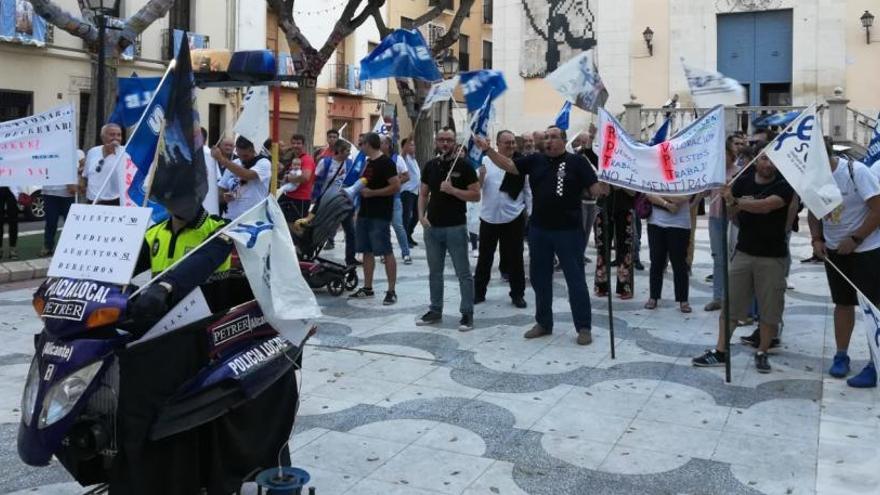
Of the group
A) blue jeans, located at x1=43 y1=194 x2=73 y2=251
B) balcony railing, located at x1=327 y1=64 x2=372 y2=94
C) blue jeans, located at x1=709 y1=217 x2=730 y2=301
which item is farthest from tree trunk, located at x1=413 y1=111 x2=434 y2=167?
balcony railing, located at x1=327 y1=64 x2=372 y2=94

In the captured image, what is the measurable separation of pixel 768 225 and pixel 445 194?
9.85 ft

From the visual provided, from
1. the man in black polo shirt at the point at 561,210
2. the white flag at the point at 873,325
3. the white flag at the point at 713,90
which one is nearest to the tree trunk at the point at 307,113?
the man in black polo shirt at the point at 561,210

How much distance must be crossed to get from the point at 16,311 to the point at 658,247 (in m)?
6.71

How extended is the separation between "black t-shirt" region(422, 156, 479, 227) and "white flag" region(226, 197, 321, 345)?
4.38 metres

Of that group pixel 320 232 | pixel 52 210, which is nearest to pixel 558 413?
pixel 320 232

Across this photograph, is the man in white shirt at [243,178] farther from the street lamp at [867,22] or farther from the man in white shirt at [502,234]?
the street lamp at [867,22]

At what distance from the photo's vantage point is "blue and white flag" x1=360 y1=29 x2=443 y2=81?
10844 millimetres

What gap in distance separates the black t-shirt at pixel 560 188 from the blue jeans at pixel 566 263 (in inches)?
3.4

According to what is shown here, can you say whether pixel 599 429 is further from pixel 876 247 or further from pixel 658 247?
pixel 658 247

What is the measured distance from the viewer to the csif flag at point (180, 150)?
387cm

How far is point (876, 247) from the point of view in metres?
6.27

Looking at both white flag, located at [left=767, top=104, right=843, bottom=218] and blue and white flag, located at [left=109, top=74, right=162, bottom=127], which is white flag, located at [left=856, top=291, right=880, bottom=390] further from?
blue and white flag, located at [left=109, top=74, right=162, bottom=127]

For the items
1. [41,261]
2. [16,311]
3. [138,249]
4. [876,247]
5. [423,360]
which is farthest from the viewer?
[41,261]

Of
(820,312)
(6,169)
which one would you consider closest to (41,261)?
(6,169)
